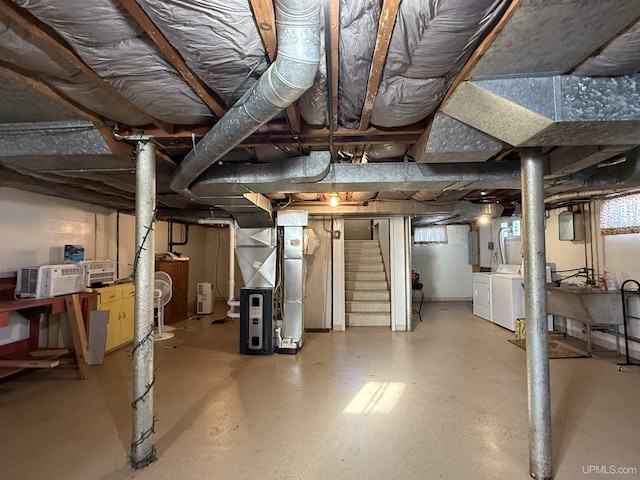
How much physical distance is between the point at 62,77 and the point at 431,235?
778cm

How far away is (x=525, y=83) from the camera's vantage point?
1452 millimetres

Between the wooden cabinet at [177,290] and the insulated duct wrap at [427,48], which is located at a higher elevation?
the insulated duct wrap at [427,48]

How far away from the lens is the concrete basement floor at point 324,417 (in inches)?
77.0

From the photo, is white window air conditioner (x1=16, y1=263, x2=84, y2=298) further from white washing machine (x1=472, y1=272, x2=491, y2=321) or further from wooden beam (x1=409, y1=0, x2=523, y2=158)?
white washing machine (x1=472, y1=272, x2=491, y2=321)

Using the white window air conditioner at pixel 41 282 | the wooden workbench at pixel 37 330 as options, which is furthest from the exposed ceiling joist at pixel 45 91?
the white window air conditioner at pixel 41 282

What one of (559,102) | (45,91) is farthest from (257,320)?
(559,102)

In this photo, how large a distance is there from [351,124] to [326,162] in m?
0.43

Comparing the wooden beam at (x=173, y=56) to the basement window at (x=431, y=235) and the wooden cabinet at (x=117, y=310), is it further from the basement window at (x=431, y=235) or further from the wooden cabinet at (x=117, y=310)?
the basement window at (x=431, y=235)

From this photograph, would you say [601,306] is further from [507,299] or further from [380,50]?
[380,50]

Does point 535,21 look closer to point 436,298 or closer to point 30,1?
point 30,1

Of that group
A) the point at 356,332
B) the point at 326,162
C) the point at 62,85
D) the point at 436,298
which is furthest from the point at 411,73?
the point at 436,298

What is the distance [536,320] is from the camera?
188 cm

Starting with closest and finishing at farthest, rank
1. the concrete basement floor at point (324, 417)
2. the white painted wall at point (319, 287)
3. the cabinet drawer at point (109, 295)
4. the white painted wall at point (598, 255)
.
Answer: the concrete basement floor at point (324, 417) → the white painted wall at point (598, 255) → the cabinet drawer at point (109, 295) → the white painted wall at point (319, 287)

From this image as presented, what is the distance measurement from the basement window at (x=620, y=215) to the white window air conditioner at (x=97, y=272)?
6.38 m
